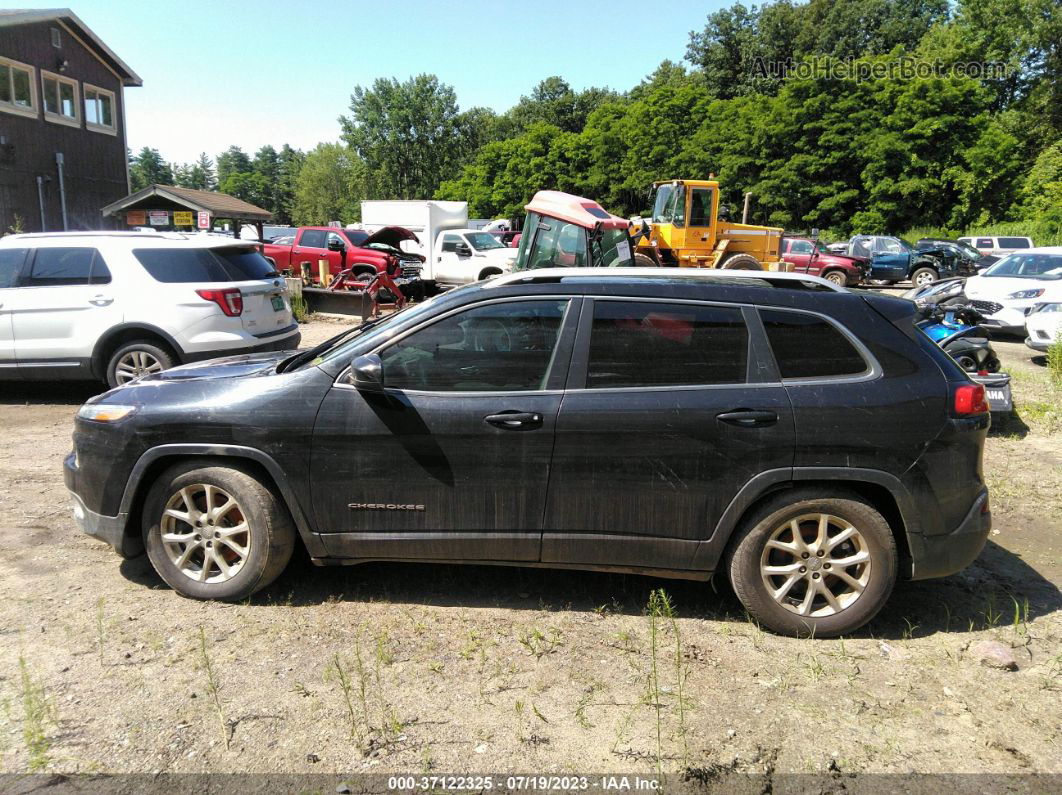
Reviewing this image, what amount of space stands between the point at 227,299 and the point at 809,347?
20.6 feet

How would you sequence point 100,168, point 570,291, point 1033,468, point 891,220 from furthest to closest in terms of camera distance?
point 891,220 < point 100,168 < point 1033,468 < point 570,291

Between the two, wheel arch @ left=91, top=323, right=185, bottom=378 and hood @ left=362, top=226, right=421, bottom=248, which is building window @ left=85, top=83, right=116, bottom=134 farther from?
wheel arch @ left=91, top=323, right=185, bottom=378

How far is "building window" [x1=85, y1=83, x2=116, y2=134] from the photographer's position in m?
26.8

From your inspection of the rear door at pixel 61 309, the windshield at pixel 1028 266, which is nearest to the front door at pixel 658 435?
the rear door at pixel 61 309

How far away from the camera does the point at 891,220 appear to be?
42719 mm

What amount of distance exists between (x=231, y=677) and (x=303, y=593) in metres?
0.81

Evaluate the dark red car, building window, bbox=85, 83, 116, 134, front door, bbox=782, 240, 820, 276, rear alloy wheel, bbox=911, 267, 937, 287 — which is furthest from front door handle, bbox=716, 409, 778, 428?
building window, bbox=85, 83, 116, 134

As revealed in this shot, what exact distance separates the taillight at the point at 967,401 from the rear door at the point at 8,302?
28.3 ft

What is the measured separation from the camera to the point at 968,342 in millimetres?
8055

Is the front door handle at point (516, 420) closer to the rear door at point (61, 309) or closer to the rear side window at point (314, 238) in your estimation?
the rear door at point (61, 309)

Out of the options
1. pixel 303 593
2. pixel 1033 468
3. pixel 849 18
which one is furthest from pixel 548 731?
pixel 849 18

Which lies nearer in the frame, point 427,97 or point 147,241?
point 147,241

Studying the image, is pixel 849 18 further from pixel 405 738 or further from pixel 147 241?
pixel 405 738

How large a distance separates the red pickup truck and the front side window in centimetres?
1486
